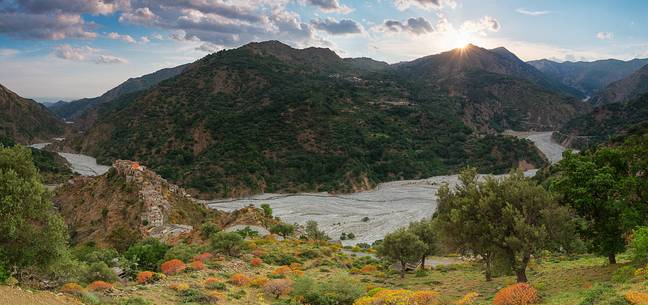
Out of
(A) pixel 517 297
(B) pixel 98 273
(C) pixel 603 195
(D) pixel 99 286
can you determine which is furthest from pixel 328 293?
(C) pixel 603 195

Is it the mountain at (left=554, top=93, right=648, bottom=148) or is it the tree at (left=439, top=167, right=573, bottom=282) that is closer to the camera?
the tree at (left=439, top=167, right=573, bottom=282)

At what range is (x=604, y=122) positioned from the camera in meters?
176

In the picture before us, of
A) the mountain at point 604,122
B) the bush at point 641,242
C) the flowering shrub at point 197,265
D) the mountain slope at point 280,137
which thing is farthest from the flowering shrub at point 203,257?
the mountain at point 604,122

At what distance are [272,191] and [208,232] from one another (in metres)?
71.6

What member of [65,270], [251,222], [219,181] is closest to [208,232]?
[251,222]

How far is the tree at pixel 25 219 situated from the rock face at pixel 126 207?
27861 millimetres

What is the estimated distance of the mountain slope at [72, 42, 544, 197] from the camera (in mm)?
118312

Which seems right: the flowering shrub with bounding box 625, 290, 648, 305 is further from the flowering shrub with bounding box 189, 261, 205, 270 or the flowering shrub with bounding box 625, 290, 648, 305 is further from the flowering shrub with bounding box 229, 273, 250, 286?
the flowering shrub with bounding box 189, 261, 205, 270

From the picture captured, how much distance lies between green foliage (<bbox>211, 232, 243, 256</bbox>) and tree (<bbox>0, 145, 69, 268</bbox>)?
17569mm

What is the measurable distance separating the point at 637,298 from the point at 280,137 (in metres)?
119

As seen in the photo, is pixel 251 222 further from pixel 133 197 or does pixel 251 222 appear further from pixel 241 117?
pixel 241 117

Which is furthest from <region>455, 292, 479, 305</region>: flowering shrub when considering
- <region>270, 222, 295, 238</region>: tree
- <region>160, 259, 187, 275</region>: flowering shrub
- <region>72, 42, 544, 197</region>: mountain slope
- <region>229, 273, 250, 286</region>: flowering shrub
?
<region>72, 42, 544, 197</region>: mountain slope

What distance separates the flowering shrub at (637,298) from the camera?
14.2 metres

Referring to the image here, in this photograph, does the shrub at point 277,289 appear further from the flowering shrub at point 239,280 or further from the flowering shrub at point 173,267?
the flowering shrub at point 173,267
